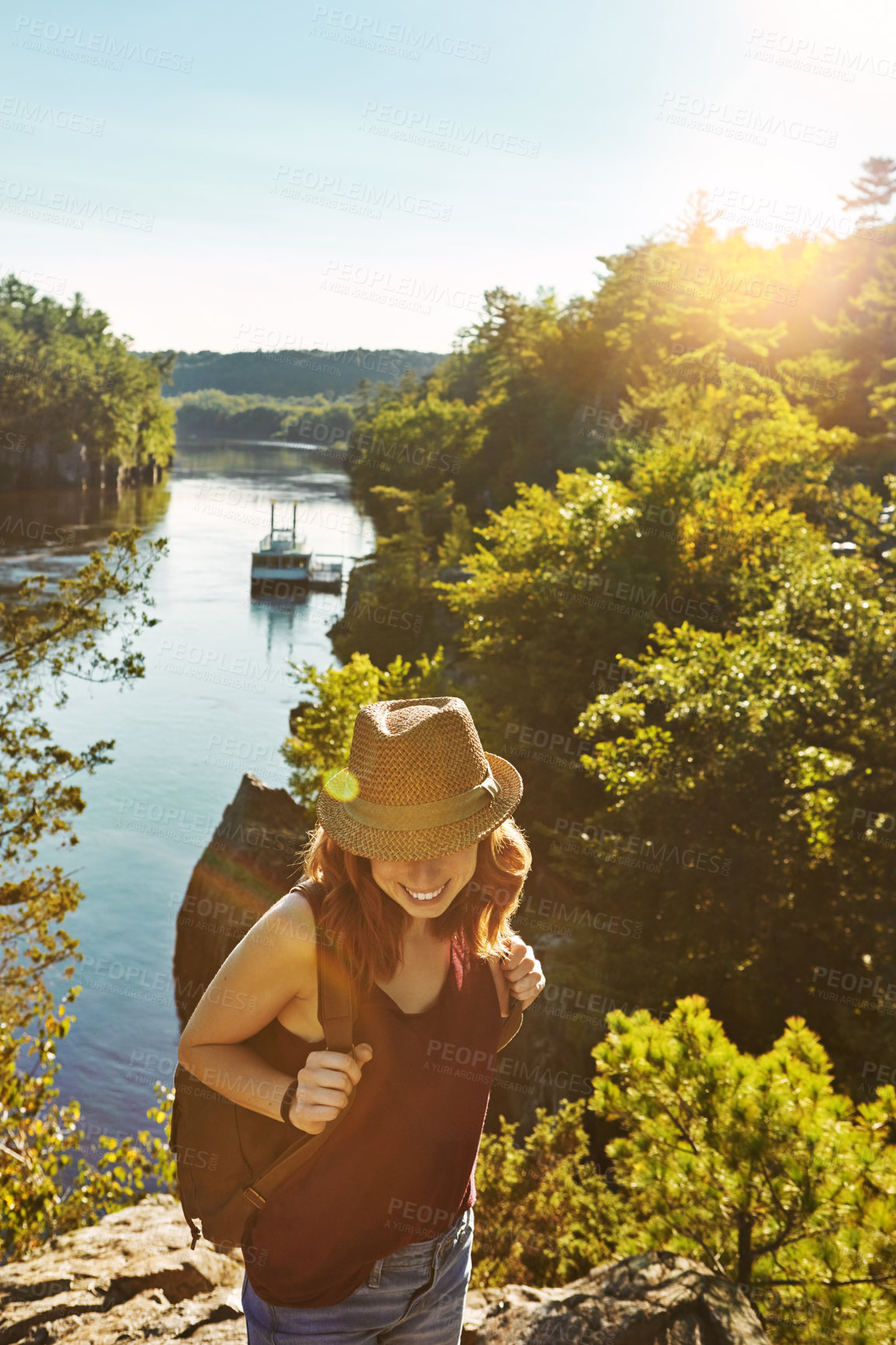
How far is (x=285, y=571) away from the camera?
159 feet

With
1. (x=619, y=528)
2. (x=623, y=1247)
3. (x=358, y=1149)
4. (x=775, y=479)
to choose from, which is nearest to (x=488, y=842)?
(x=358, y=1149)

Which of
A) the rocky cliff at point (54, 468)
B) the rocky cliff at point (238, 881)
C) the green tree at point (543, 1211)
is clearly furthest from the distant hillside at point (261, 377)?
the green tree at point (543, 1211)

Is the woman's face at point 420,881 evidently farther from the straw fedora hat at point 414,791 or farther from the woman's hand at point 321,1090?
the woman's hand at point 321,1090

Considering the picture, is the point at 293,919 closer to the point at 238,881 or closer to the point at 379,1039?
the point at 379,1039

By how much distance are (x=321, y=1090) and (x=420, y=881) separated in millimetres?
534

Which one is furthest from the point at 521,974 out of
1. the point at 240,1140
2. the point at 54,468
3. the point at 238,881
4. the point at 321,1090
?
the point at 54,468

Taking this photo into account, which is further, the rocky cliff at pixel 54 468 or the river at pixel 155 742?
the rocky cliff at pixel 54 468

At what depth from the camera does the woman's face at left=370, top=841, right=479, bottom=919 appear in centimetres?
229

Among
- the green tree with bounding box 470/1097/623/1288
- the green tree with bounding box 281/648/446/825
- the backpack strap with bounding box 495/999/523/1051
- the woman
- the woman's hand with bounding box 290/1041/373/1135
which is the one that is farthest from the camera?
the green tree with bounding box 281/648/446/825

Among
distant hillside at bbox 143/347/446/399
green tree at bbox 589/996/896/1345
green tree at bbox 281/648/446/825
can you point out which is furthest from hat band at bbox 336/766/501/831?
distant hillside at bbox 143/347/446/399

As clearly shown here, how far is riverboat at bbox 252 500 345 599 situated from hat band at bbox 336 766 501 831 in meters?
45.9

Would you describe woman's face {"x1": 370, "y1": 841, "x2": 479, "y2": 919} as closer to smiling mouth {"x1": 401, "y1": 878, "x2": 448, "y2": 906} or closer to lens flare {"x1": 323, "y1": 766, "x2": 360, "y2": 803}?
smiling mouth {"x1": 401, "y1": 878, "x2": 448, "y2": 906}

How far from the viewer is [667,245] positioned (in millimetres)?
42000

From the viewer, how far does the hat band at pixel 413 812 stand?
89.8 inches
